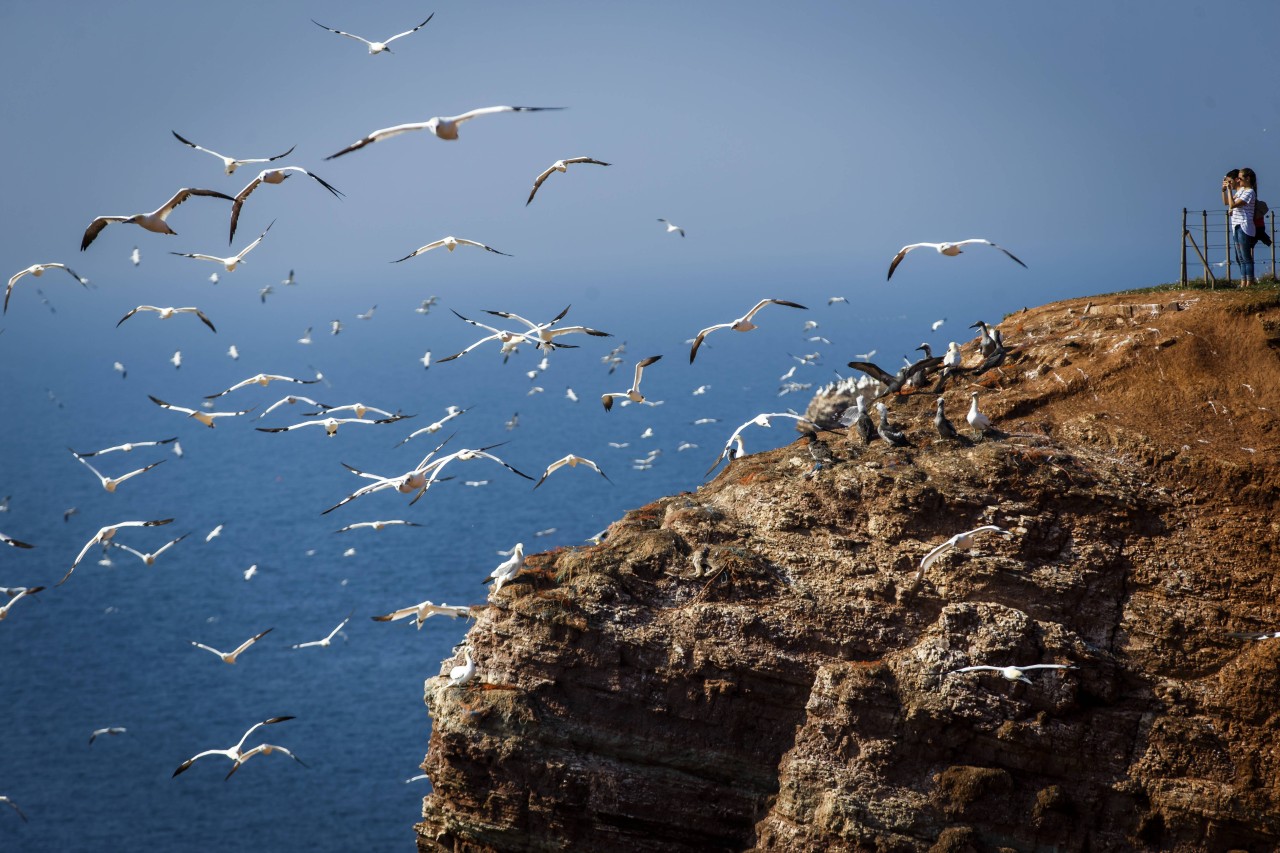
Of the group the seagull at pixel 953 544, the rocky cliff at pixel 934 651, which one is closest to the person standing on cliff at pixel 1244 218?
the rocky cliff at pixel 934 651

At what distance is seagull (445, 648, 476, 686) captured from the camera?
2970 cm

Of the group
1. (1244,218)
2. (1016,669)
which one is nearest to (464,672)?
(1016,669)

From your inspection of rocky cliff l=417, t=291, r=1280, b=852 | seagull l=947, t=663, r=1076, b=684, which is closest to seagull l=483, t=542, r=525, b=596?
rocky cliff l=417, t=291, r=1280, b=852

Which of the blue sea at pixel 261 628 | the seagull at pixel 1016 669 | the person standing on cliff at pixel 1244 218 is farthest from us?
the blue sea at pixel 261 628

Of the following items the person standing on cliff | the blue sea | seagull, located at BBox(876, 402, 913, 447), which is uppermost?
the person standing on cliff

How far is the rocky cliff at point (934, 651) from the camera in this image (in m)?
26.6

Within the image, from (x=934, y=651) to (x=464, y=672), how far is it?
10.8m

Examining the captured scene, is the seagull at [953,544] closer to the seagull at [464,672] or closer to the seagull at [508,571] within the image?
the seagull at [508,571]

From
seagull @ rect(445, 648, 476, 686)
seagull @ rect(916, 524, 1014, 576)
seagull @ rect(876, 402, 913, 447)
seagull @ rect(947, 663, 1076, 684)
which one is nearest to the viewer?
seagull @ rect(947, 663, 1076, 684)

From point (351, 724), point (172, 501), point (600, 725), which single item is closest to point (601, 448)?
point (172, 501)

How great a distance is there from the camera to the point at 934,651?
2748cm

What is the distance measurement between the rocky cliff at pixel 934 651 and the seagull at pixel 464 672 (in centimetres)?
26

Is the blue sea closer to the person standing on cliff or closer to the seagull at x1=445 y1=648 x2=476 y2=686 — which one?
the person standing on cliff

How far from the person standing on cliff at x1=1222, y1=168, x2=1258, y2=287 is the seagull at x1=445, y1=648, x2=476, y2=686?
23.6 m
